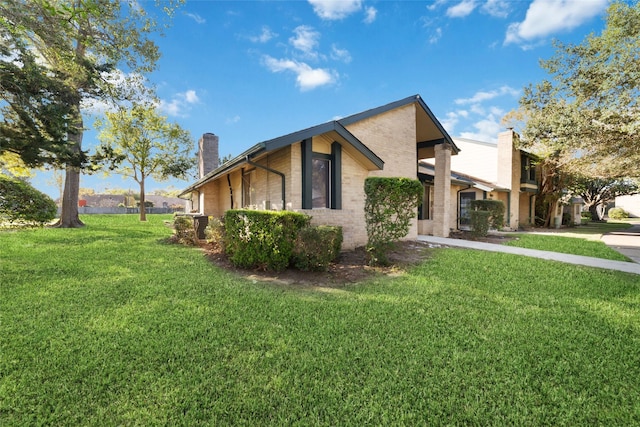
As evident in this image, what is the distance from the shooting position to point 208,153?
1909 cm

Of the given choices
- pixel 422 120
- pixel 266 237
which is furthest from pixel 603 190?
pixel 266 237

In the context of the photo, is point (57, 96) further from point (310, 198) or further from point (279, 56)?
point (279, 56)

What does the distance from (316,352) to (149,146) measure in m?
28.0

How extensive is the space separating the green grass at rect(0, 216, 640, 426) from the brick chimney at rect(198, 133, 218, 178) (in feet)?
44.4

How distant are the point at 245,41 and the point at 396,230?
38.1ft

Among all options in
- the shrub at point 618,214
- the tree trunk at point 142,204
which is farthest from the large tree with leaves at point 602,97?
the shrub at point 618,214

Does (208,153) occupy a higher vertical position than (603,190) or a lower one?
higher

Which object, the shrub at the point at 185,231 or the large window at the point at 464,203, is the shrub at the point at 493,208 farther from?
the shrub at the point at 185,231

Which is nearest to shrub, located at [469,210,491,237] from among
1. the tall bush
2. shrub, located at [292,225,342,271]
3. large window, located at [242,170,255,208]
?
the tall bush

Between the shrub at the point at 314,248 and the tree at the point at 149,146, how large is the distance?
23.4 meters

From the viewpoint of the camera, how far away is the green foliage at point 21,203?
5863 mm

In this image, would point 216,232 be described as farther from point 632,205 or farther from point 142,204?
point 632,205

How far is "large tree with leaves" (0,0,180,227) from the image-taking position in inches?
244

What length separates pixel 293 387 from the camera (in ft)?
9.27
